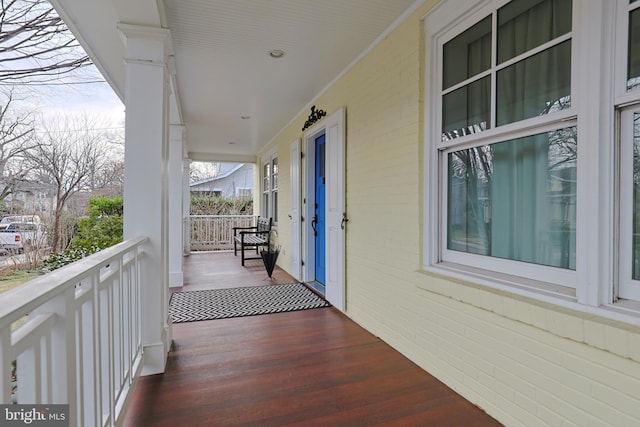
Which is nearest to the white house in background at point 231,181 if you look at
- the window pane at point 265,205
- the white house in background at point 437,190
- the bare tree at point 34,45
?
the window pane at point 265,205

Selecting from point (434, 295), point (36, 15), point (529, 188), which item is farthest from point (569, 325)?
point (36, 15)

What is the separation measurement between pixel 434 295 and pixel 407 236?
48 centimetres

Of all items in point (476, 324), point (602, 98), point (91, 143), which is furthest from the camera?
point (91, 143)

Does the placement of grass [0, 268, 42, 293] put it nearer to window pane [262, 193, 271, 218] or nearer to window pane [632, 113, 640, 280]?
window pane [632, 113, 640, 280]

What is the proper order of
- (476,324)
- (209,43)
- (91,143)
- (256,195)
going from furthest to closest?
(256,195) → (91,143) → (209,43) → (476,324)

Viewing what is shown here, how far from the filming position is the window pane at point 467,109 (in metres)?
1.98

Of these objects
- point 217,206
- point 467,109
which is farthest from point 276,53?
point 217,206

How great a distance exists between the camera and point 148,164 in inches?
87.3

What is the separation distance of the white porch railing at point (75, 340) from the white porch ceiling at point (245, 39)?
1615 millimetres

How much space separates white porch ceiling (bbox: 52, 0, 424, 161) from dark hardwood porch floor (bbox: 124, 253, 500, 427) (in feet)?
7.64

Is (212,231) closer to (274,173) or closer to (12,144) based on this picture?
(274,173)

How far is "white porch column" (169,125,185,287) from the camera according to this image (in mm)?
4578

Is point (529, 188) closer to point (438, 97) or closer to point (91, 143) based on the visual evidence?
point (438, 97)

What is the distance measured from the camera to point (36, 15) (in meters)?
2.58
